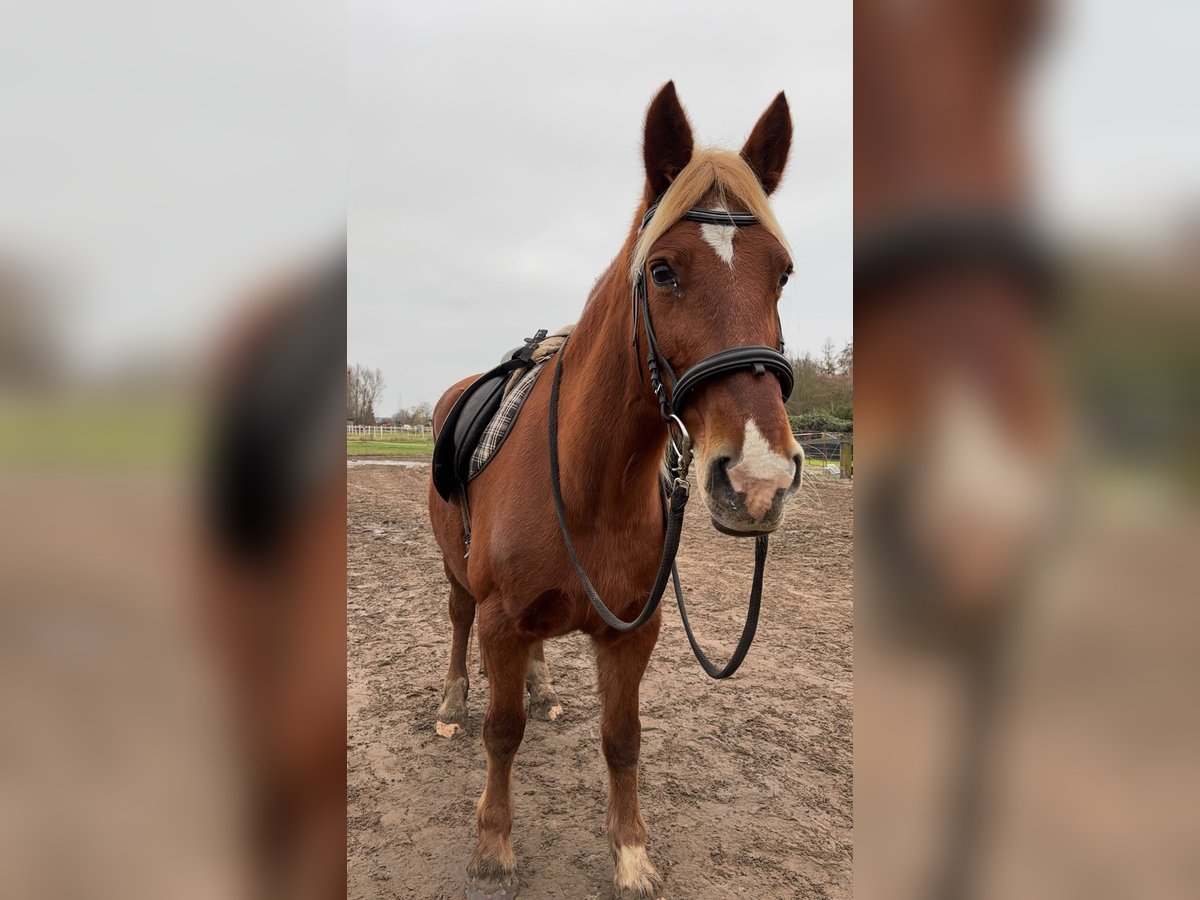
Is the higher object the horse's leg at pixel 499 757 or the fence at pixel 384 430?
the fence at pixel 384 430

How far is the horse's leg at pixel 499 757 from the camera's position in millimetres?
2609

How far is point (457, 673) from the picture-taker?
4.28 metres

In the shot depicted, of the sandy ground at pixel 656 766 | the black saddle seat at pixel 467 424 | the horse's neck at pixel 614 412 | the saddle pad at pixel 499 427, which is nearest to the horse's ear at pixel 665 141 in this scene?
the horse's neck at pixel 614 412

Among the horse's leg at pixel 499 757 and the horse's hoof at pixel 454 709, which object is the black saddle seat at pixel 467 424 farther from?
the horse's hoof at pixel 454 709

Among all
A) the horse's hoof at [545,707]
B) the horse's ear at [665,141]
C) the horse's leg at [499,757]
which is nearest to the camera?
the horse's ear at [665,141]

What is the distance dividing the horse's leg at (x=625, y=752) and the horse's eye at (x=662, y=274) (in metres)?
1.54

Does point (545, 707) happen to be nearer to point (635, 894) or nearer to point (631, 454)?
point (635, 894)

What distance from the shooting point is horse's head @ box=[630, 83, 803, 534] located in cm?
148

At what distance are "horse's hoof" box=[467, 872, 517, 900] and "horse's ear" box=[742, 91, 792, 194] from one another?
305cm

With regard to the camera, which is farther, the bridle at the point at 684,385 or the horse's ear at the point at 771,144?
the horse's ear at the point at 771,144
